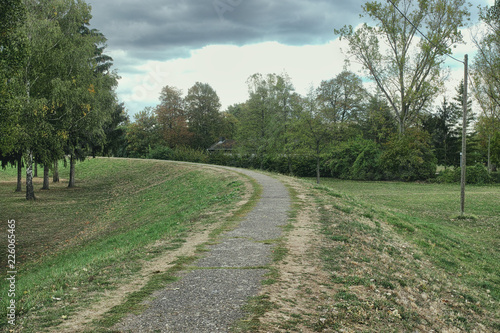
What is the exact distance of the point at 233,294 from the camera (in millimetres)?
5301

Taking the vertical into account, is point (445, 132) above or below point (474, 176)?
above

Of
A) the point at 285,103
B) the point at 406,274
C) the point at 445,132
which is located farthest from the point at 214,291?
the point at 445,132

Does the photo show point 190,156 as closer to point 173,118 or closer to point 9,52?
point 173,118

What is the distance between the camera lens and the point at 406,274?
296 inches

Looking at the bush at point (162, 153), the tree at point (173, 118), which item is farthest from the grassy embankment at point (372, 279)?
the tree at point (173, 118)

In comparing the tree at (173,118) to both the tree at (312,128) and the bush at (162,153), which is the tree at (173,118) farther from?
the tree at (312,128)

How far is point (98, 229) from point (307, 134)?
73.4 feet

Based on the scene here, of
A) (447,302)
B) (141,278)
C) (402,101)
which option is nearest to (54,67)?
(141,278)

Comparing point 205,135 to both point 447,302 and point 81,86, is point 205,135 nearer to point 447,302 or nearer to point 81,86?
point 81,86

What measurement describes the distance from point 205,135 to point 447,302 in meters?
71.0

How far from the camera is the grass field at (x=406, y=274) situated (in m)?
5.39

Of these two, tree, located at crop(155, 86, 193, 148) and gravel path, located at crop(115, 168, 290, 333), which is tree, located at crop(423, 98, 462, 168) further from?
gravel path, located at crop(115, 168, 290, 333)

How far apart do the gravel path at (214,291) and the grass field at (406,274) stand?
127 centimetres

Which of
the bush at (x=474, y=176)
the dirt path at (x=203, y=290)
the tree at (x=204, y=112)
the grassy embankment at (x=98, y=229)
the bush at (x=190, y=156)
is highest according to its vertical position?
the tree at (x=204, y=112)
